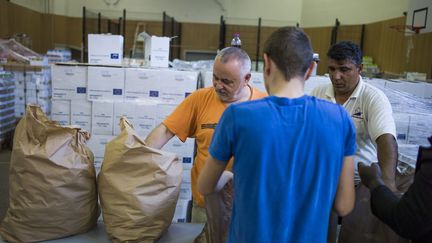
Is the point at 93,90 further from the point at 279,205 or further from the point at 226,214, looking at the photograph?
the point at 279,205

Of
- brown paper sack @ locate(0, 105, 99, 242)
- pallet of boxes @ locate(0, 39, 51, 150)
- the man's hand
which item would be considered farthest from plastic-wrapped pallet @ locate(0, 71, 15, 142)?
the man's hand

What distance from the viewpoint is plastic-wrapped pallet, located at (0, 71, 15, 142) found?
16.5ft

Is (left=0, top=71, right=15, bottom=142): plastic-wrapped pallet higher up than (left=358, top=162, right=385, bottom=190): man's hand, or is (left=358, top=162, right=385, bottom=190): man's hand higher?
(left=358, top=162, right=385, bottom=190): man's hand

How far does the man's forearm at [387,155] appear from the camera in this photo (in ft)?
4.62

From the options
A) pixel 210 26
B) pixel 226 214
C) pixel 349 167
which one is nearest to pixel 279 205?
pixel 349 167

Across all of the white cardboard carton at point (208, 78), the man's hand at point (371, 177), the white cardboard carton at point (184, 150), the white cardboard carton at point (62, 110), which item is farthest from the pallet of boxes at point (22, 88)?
the man's hand at point (371, 177)

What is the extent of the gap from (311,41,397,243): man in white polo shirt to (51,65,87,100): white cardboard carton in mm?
1925

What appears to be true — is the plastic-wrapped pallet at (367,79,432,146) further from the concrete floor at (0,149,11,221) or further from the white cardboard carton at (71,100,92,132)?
the concrete floor at (0,149,11,221)

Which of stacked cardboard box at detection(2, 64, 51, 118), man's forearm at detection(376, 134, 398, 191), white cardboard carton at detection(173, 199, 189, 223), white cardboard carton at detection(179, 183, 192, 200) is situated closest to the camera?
man's forearm at detection(376, 134, 398, 191)

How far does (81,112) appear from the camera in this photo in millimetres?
3041

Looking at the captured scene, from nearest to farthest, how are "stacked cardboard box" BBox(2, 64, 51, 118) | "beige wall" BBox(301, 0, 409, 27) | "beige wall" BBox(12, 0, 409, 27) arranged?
"stacked cardboard box" BBox(2, 64, 51, 118)
"beige wall" BBox(301, 0, 409, 27)
"beige wall" BBox(12, 0, 409, 27)

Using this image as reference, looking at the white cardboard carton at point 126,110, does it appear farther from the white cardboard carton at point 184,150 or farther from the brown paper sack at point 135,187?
the brown paper sack at point 135,187

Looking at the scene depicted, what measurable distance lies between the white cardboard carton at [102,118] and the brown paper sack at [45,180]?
1418 millimetres

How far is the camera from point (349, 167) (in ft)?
3.26
